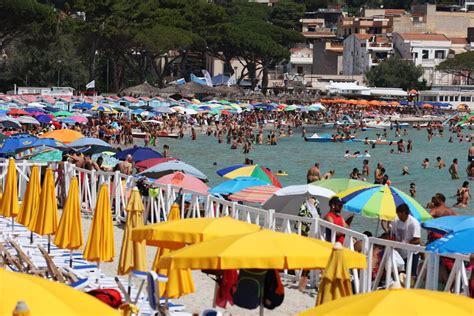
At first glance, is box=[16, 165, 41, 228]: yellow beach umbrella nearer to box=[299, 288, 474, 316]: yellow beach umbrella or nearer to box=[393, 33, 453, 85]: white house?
box=[299, 288, 474, 316]: yellow beach umbrella

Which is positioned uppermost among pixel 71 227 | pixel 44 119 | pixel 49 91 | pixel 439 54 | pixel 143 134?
pixel 439 54

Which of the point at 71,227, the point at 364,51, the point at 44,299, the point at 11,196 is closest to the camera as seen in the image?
the point at 44,299

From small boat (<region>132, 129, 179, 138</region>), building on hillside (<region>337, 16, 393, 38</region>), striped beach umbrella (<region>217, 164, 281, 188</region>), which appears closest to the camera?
striped beach umbrella (<region>217, 164, 281, 188</region>)

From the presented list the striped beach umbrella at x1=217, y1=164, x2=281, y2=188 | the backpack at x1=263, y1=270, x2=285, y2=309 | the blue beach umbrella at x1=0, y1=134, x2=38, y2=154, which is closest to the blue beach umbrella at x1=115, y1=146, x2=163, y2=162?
the blue beach umbrella at x1=0, y1=134, x2=38, y2=154

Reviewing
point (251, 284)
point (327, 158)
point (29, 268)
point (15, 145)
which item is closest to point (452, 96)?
point (327, 158)

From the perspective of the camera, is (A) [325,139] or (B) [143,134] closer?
(B) [143,134]

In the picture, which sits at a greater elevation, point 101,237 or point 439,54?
point 439,54

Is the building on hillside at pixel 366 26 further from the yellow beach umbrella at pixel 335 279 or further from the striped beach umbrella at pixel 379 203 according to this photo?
the yellow beach umbrella at pixel 335 279

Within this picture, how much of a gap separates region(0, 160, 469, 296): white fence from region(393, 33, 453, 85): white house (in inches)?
3821

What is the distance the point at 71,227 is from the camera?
1275cm

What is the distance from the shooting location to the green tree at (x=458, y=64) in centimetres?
10638

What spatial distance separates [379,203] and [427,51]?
332 feet

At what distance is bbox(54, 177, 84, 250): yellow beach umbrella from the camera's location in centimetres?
1268

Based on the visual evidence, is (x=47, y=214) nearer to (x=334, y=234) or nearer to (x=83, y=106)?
(x=334, y=234)
